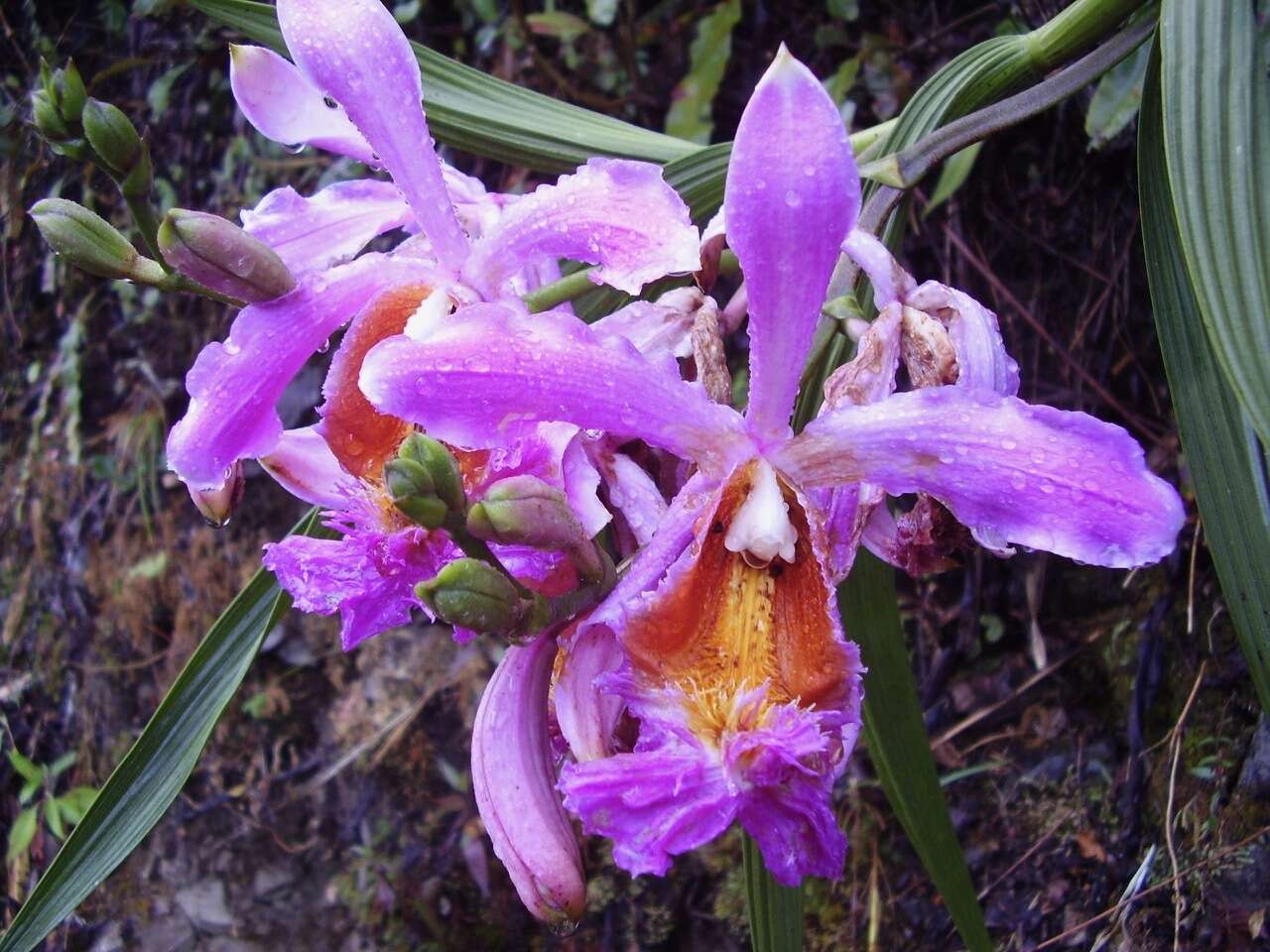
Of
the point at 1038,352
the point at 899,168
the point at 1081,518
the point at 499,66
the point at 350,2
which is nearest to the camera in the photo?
the point at 1081,518

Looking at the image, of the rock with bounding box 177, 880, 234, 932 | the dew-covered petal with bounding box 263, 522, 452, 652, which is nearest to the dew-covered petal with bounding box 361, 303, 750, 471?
the dew-covered petal with bounding box 263, 522, 452, 652

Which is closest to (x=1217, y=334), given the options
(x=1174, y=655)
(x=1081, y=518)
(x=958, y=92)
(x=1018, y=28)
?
(x=1081, y=518)

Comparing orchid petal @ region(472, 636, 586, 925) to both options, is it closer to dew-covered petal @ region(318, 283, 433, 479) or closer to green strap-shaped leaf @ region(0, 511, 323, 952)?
dew-covered petal @ region(318, 283, 433, 479)

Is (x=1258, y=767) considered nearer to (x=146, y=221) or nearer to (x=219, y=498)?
(x=219, y=498)

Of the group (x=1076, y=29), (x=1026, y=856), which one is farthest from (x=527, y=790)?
(x=1026, y=856)

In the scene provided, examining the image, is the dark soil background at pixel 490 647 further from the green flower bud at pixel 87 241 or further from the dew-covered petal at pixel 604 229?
the green flower bud at pixel 87 241

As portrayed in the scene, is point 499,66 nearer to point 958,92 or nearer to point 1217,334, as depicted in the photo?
point 958,92

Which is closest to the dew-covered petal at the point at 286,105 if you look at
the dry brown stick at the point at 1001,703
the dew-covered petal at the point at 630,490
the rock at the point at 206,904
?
the dew-covered petal at the point at 630,490
